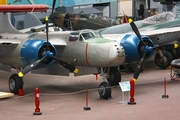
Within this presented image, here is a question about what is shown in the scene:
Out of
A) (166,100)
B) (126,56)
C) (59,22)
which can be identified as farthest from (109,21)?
(166,100)

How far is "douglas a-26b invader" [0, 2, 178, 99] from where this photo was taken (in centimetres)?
1743

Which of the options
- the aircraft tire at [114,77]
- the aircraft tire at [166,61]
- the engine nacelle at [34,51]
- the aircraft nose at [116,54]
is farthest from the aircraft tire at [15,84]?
the aircraft tire at [166,61]

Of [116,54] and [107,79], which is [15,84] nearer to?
[107,79]

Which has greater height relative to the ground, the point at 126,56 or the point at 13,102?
the point at 126,56

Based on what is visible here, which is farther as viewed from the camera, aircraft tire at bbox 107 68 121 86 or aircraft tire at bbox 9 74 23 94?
aircraft tire at bbox 107 68 121 86

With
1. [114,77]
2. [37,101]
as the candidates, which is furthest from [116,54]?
[37,101]

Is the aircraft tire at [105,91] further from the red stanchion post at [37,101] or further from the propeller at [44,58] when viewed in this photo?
the red stanchion post at [37,101]

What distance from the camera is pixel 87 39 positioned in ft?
60.0

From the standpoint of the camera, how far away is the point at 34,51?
1756 cm

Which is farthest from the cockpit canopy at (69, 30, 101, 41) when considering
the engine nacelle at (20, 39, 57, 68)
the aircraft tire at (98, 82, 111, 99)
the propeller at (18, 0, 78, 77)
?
the aircraft tire at (98, 82, 111, 99)

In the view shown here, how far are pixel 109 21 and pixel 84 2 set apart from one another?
13732 millimetres

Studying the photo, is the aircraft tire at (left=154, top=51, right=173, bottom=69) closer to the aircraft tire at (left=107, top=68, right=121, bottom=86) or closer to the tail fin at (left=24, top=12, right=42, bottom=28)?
the aircraft tire at (left=107, top=68, right=121, bottom=86)

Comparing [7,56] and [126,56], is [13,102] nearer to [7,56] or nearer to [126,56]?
[7,56]

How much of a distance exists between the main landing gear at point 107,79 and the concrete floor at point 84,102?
0.28m
